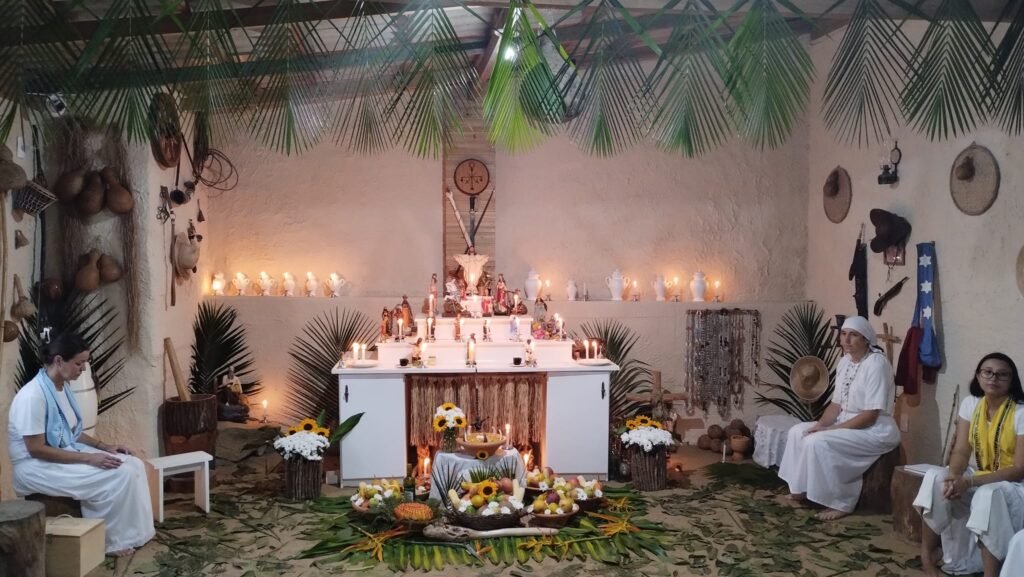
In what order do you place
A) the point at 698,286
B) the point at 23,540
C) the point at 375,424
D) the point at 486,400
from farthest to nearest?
the point at 698,286 < the point at 486,400 < the point at 375,424 < the point at 23,540

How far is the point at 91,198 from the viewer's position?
5520 mm

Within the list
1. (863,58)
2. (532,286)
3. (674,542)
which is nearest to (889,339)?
(674,542)

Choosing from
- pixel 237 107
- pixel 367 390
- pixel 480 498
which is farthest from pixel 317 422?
pixel 237 107

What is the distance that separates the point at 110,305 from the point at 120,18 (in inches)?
192

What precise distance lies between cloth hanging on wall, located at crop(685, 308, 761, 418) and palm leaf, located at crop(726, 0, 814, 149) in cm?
575

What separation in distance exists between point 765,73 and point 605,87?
33cm

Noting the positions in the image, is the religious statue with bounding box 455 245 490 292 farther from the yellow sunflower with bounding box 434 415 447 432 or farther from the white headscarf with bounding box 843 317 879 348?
the white headscarf with bounding box 843 317 879 348

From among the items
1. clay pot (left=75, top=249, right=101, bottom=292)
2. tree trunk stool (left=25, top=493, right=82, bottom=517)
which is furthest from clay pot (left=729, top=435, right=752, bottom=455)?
clay pot (left=75, top=249, right=101, bottom=292)

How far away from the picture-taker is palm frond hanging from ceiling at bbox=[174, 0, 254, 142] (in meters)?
1.54

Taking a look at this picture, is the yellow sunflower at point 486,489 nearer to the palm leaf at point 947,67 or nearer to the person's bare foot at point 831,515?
the person's bare foot at point 831,515

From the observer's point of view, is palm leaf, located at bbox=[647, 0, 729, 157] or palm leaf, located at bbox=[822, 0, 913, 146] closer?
palm leaf, located at bbox=[647, 0, 729, 157]

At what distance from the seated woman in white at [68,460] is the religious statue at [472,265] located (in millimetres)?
3092

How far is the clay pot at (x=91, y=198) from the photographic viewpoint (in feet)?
18.1

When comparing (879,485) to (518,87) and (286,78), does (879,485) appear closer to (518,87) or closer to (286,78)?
(518,87)
